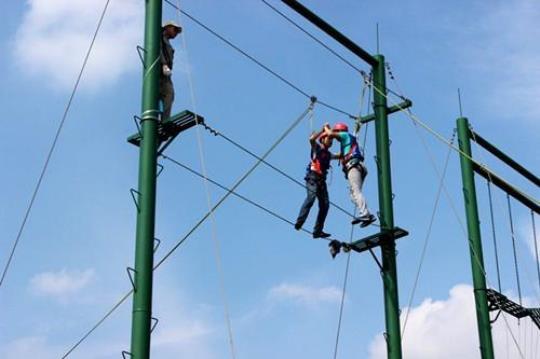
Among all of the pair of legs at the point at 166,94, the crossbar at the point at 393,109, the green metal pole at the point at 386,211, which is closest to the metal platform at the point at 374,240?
the green metal pole at the point at 386,211

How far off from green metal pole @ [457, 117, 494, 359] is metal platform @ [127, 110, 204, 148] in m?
7.48

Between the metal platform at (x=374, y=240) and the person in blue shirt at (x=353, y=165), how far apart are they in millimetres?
207

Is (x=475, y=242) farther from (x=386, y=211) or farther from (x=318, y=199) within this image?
(x=318, y=199)

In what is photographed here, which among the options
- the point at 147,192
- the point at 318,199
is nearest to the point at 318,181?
the point at 318,199

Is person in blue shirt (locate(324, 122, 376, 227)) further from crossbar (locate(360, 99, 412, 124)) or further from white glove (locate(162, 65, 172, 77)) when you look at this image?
white glove (locate(162, 65, 172, 77))

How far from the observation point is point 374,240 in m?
12.7

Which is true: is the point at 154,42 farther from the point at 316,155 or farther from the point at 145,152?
the point at 316,155

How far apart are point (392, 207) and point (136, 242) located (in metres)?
4.89

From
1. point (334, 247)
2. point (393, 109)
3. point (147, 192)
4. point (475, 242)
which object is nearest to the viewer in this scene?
point (147, 192)

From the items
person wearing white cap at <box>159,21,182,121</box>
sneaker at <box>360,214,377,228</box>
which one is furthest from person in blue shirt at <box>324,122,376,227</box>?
person wearing white cap at <box>159,21,182,121</box>

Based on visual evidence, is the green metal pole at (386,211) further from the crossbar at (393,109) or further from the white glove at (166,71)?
the white glove at (166,71)

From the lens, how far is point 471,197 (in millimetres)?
16906

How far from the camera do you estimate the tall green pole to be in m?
8.77

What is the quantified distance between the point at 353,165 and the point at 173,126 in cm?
380
